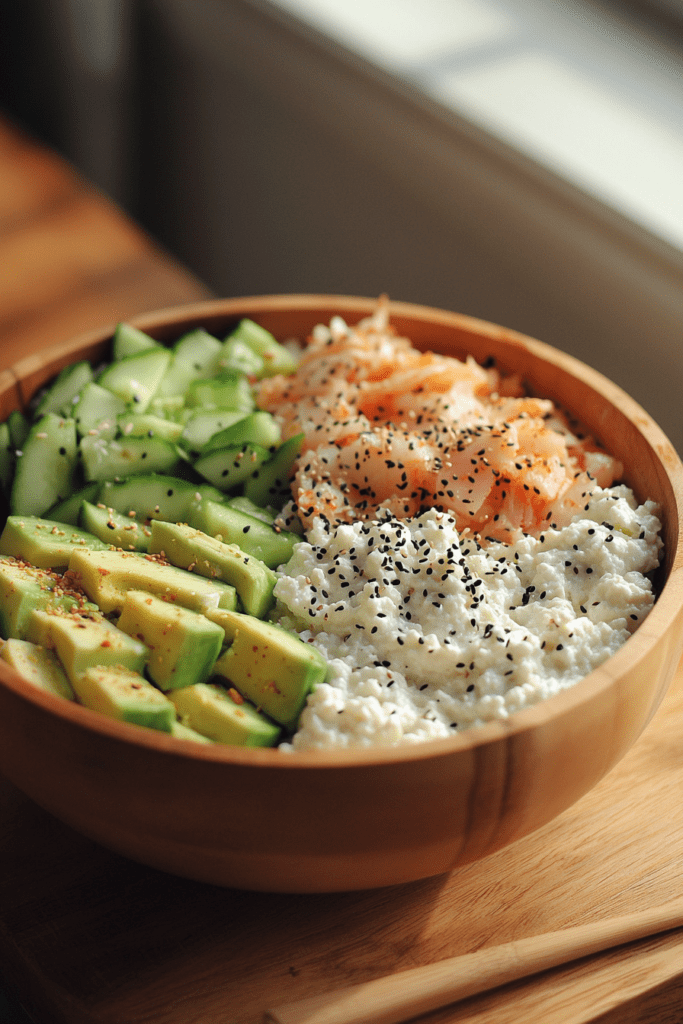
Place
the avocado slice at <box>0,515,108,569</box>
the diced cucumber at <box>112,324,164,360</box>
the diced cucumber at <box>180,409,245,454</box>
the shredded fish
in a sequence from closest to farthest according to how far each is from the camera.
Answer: the avocado slice at <box>0,515,108,569</box>, the shredded fish, the diced cucumber at <box>180,409,245,454</box>, the diced cucumber at <box>112,324,164,360</box>

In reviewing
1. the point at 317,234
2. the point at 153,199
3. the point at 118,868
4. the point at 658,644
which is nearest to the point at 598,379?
the point at 658,644

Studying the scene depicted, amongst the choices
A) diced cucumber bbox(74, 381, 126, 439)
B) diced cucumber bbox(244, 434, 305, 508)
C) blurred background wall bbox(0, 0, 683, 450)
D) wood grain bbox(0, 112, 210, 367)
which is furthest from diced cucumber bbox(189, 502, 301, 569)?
blurred background wall bbox(0, 0, 683, 450)

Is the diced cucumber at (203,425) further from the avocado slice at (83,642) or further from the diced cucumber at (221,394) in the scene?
the avocado slice at (83,642)

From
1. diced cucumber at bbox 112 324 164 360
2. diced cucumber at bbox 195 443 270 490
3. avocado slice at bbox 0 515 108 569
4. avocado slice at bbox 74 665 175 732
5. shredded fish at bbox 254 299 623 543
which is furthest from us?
diced cucumber at bbox 112 324 164 360

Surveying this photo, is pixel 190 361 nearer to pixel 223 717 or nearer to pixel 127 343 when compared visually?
pixel 127 343

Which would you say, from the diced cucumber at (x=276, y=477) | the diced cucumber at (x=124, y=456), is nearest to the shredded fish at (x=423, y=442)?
the diced cucumber at (x=276, y=477)

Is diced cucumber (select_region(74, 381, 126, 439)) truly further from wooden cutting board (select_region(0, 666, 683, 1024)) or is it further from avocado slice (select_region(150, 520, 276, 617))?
wooden cutting board (select_region(0, 666, 683, 1024))

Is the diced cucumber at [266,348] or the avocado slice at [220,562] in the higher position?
the diced cucumber at [266,348]
